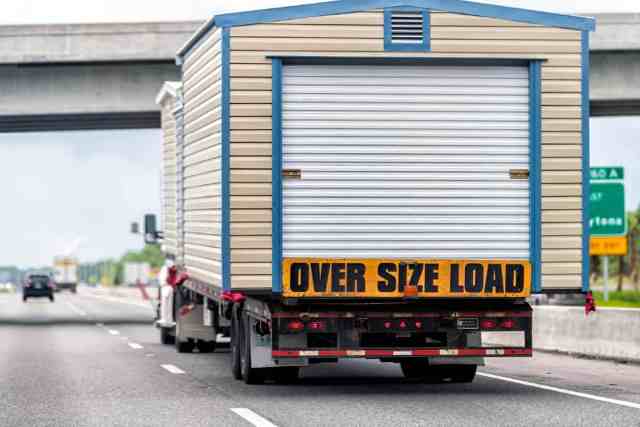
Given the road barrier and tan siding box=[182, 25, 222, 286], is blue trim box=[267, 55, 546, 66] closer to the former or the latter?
tan siding box=[182, 25, 222, 286]

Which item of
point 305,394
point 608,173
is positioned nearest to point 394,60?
point 305,394

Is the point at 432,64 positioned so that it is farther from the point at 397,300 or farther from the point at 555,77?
the point at 397,300

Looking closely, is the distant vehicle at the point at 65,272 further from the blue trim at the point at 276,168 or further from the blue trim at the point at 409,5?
the blue trim at the point at 409,5

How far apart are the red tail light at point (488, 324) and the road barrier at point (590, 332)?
5.44m

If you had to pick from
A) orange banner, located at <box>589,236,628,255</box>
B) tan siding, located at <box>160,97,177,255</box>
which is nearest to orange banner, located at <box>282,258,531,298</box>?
tan siding, located at <box>160,97,177,255</box>

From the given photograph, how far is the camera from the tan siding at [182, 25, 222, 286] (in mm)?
14406

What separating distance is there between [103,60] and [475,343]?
881 inches

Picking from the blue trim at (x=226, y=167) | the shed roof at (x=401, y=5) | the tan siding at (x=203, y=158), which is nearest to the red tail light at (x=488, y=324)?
the blue trim at (x=226, y=167)

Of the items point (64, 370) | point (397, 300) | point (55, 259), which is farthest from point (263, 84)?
point (55, 259)

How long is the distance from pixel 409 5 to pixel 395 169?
1.66 meters

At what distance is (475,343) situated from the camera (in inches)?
565

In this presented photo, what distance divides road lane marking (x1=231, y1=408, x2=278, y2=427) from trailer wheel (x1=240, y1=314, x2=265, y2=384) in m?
2.39

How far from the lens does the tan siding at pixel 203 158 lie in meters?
14.4

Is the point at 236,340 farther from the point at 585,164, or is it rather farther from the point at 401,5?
the point at 585,164
